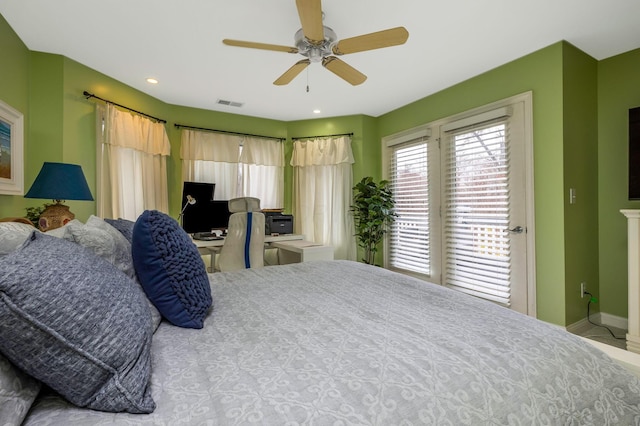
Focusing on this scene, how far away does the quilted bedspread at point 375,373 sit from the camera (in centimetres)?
61

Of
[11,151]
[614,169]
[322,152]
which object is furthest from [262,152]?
[614,169]

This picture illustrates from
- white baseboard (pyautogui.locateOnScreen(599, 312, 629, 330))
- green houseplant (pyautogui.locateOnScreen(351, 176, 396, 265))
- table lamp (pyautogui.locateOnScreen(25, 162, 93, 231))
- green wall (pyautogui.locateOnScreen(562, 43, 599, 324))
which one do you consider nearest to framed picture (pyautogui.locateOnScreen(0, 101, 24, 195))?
table lamp (pyautogui.locateOnScreen(25, 162, 93, 231))

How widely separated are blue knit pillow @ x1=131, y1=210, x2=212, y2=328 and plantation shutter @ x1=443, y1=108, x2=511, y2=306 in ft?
9.60

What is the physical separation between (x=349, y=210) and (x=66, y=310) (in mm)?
4098

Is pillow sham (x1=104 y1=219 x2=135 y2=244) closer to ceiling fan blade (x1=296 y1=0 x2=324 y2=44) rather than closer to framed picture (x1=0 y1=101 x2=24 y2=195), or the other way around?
ceiling fan blade (x1=296 y1=0 x2=324 y2=44)

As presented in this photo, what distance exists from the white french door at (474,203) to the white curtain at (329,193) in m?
0.82

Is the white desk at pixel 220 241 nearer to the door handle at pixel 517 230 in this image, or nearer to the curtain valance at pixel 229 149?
the curtain valance at pixel 229 149

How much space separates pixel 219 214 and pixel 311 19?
2.74 meters

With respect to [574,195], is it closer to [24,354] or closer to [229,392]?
[229,392]

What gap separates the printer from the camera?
13.5 ft

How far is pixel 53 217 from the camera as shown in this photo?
7.38 ft

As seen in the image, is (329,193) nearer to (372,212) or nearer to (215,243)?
(372,212)

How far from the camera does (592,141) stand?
276 centimetres

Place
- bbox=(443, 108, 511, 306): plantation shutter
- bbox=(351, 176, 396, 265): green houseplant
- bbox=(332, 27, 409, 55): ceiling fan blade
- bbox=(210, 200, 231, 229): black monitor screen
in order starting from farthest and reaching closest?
bbox=(351, 176, 396, 265): green houseplant < bbox=(210, 200, 231, 229): black monitor screen < bbox=(443, 108, 511, 306): plantation shutter < bbox=(332, 27, 409, 55): ceiling fan blade
